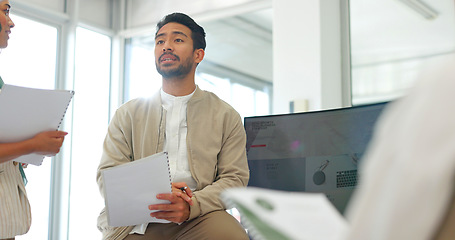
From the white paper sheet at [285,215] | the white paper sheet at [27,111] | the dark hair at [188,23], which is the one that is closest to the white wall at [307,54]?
the dark hair at [188,23]

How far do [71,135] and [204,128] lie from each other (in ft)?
8.69

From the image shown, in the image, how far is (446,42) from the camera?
144 inches

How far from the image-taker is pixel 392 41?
3.86m

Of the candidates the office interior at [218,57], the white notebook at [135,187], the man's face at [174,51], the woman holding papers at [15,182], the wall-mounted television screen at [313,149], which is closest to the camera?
the woman holding papers at [15,182]

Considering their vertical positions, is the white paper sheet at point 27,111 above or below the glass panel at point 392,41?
below

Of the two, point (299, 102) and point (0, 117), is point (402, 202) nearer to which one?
point (0, 117)

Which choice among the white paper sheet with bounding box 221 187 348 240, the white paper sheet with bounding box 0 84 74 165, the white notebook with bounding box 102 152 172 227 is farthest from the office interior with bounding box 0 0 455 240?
the white paper sheet with bounding box 221 187 348 240

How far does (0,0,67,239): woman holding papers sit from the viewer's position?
1.77m

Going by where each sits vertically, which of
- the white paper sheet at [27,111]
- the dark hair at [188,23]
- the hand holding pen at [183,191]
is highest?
the dark hair at [188,23]

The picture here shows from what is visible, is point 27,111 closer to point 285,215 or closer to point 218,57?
point 285,215

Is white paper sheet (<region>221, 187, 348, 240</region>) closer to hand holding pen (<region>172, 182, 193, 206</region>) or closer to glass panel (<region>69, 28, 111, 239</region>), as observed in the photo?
hand holding pen (<region>172, 182, 193, 206</region>)

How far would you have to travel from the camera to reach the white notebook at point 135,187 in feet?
6.43

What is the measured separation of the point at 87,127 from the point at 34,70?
70 centimetres

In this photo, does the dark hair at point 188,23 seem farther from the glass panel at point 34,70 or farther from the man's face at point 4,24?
the glass panel at point 34,70
